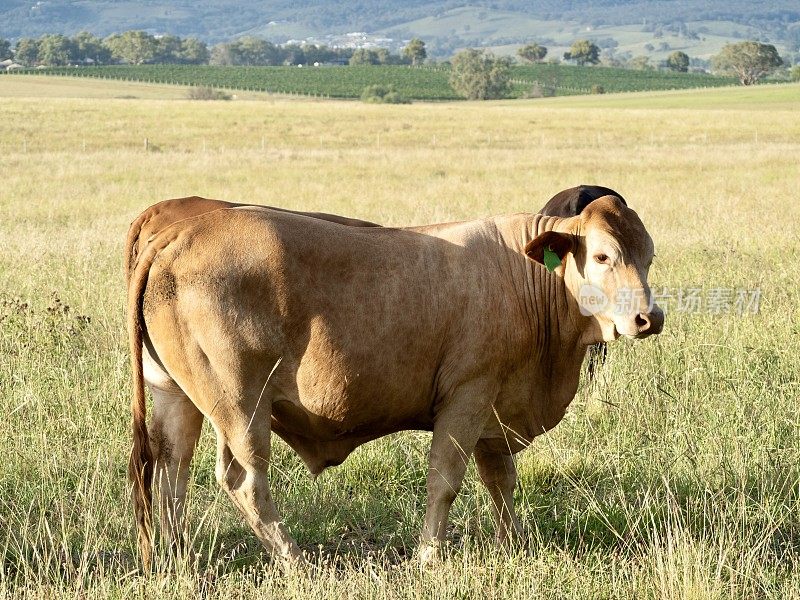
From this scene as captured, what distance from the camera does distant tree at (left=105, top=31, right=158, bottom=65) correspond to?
174 m

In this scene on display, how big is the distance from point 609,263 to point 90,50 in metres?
179

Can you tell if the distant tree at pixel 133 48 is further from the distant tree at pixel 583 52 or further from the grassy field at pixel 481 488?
the grassy field at pixel 481 488

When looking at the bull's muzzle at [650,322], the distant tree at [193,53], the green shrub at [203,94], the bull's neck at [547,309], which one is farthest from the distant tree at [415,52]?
the bull's muzzle at [650,322]

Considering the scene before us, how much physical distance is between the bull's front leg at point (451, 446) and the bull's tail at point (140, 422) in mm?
1247

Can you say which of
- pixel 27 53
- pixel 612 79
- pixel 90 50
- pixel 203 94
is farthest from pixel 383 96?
pixel 90 50

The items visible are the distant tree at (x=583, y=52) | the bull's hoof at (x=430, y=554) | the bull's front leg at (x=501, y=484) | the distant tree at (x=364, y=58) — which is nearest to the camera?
the bull's hoof at (x=430, y=554)

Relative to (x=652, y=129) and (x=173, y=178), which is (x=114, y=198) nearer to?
(x=173, y=178)

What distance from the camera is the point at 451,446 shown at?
14.7ft

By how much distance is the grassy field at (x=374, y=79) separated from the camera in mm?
122312

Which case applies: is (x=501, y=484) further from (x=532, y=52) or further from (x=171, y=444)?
(x=532, y=52)

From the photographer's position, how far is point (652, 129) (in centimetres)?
4781

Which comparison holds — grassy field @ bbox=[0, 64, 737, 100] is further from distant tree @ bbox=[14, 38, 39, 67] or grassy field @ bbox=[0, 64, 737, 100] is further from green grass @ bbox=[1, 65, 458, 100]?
distant tree @ bbox=[14, 38, 39, 67]

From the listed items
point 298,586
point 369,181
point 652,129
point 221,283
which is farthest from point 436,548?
point 652,129

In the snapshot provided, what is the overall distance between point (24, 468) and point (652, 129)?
45.6 metres
